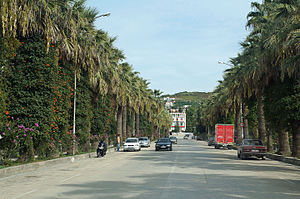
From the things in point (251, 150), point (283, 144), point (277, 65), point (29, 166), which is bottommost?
point (29, 166)

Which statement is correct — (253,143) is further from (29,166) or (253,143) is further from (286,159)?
(29,166)

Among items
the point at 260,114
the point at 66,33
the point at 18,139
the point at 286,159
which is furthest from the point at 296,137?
the point at 18,139

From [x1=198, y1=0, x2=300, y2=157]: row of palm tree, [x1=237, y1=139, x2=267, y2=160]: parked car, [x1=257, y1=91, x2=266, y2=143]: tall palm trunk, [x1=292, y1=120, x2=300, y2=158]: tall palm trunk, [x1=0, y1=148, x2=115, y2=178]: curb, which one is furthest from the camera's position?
[x1=257, y1=91, x2=266, y2=143]: tall palm trunk

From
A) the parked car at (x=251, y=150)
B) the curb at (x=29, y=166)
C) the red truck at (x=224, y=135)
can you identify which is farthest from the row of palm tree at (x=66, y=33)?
the red truck at (x=224, y=135)

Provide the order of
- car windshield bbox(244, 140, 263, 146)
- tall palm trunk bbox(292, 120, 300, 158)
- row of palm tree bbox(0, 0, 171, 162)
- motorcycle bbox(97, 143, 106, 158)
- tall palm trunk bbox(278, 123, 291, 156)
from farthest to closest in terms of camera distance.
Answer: motorcycle bbox(97, 143, 106, 158) → tall palm trunk bbox(278, 123, 291, 156) → car windshield bbox(244, 140, 263, 146) → tall palm trunk bbox(292, 120, 300, 158) → row of palm tree bbox(0, 0, 171, 162)

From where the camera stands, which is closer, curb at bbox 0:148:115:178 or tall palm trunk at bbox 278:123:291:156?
curb at bbox 0:148:115:178

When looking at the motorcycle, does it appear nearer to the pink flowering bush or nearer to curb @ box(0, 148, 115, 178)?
curb @ box(0, 148, 115, 178)

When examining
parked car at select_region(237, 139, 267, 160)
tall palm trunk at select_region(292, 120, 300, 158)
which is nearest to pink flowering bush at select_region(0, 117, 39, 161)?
parked car at select_region(237, 139, 267, 160)

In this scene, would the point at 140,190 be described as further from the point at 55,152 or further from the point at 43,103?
the point at 55,152

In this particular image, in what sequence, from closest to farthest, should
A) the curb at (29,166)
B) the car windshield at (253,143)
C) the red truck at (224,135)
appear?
the curb at (29,166) < the car windshield at (253,143) < the red truck at (224,135)

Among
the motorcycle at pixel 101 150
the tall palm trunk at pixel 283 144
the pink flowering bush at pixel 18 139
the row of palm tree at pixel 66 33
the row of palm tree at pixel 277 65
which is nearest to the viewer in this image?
the row of palm tree at pixel 66 33

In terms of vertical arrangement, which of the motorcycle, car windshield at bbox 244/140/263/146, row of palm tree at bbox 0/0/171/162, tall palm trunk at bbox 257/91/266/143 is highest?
row of palm tree at bbox 0/0/171/162

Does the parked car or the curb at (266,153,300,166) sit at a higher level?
the parked car

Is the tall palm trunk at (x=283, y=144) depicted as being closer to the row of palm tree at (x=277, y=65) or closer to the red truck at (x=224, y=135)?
the row of palm tree at (x=277, y=65)
